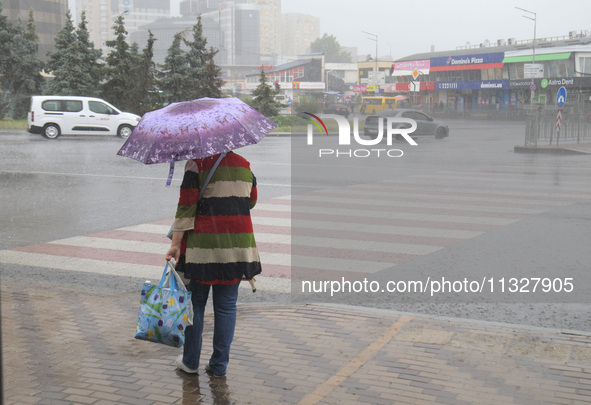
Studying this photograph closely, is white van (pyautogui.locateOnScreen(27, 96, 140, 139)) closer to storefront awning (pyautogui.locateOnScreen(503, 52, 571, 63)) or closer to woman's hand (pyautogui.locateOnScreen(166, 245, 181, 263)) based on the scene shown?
woman's hand (pyautogui.locateOnScreen(166, 245, 181, 263))

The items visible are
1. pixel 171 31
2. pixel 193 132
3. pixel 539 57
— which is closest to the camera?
pixel 193 132

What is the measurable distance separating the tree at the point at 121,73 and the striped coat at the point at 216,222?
111 feet

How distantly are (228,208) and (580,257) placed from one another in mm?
4906

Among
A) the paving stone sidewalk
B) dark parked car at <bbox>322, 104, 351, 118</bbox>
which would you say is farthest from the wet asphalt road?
dark parked car at <bbox>322, 104, 351, 118</bbox>

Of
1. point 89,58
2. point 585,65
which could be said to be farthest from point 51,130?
point 585,65

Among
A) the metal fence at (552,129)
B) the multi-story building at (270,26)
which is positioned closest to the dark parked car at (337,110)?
the metal fence at (552,129)

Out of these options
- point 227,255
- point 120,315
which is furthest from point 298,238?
point 227,255

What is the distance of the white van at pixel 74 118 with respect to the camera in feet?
83.2

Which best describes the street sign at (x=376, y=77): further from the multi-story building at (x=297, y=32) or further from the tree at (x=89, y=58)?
the multi-story building at (x=297, y=32)

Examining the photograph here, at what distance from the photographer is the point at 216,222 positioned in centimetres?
356

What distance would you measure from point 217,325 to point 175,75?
35.8 meters

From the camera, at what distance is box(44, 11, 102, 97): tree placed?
36.2m

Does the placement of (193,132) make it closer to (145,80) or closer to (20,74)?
(145,80)

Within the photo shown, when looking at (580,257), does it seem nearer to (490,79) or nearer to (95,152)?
(95,152)
